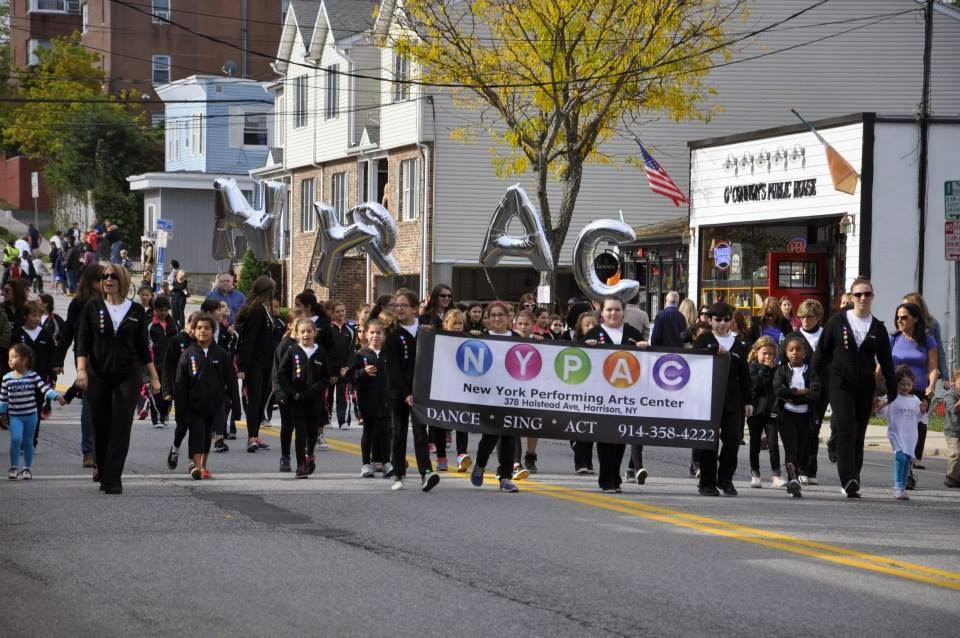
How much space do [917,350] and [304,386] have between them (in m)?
6.27

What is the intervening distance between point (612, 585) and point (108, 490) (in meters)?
5.72

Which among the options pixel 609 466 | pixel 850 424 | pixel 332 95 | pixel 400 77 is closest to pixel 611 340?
pixel 609 466

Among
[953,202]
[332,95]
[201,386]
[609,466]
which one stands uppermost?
[332,95]

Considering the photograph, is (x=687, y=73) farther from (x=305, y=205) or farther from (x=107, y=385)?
(x=107, y=385)

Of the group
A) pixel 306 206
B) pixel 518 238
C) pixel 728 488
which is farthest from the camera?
pixel 306 206

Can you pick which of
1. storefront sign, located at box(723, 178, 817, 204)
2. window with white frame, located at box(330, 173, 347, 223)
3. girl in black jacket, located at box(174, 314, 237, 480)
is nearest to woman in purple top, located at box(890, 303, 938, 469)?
girl in black jacket, located at box(174, 314, 237, 480)

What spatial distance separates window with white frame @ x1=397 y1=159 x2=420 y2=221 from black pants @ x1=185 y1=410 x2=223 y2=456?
30.3 meters

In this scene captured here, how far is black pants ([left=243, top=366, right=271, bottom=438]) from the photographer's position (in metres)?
17.5

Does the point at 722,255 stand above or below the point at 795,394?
above

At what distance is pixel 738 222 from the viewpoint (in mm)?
32219

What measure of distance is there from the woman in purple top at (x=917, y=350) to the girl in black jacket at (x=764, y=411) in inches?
66.9

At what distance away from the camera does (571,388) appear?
568 inches

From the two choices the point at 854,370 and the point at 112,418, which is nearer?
the point at 112,418

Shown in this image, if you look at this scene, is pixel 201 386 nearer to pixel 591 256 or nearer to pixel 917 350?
pixel 917 350
